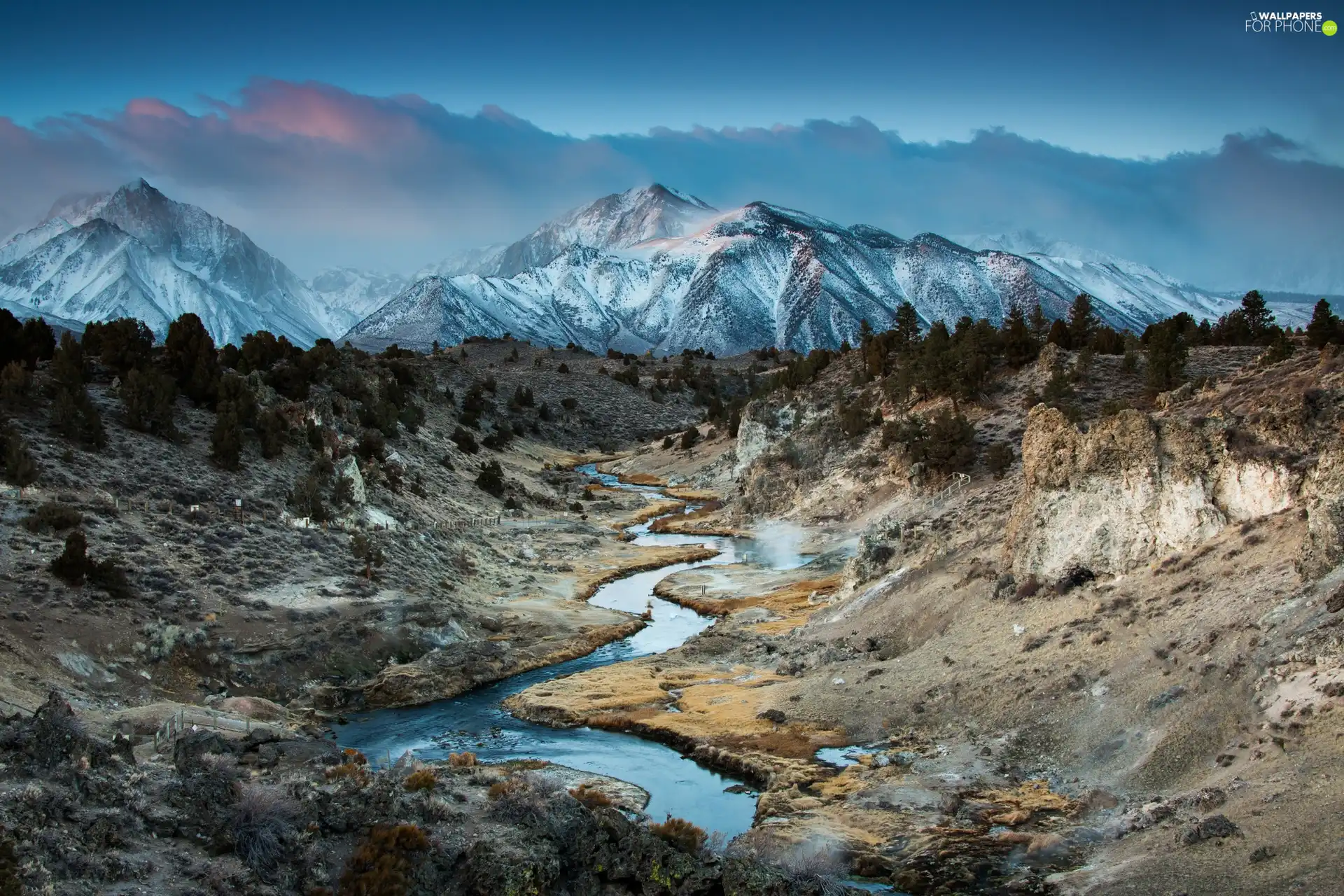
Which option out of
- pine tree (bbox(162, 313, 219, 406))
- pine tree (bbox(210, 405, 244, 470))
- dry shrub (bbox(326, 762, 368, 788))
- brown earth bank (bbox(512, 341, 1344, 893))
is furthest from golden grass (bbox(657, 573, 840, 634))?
pine tree (bbox(162, 313, 219, 406))

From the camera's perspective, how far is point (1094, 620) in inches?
1277

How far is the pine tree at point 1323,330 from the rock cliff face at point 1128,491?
25.7m

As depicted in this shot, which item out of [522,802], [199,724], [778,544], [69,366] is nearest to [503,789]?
[522,802]

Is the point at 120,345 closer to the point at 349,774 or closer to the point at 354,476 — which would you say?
the point at 354,476

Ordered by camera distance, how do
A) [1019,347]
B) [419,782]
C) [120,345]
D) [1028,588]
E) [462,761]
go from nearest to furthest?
[419,782], [462,761], [1028,588], [120,345], [1019,347]

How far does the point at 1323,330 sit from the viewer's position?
194ft

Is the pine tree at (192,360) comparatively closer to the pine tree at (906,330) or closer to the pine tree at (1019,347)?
the pine tree at (1019,347)

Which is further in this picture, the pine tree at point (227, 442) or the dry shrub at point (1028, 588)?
the pine tree at point (227, 442)

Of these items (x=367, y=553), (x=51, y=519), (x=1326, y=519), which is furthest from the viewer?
(x=367, y=553)

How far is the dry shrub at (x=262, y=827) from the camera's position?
63.2ft

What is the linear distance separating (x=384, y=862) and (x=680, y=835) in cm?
613

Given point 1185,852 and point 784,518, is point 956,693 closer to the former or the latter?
point 1185,852

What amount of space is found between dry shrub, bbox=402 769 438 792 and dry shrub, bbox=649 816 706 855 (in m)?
5.06

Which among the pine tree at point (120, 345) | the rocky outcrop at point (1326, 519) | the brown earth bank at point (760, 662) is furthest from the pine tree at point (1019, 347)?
the pine tree at point (120, 345)
